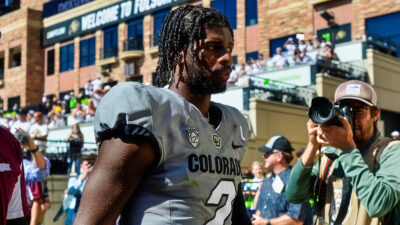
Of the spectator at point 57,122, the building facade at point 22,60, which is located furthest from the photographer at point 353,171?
the building facade at point 22,60

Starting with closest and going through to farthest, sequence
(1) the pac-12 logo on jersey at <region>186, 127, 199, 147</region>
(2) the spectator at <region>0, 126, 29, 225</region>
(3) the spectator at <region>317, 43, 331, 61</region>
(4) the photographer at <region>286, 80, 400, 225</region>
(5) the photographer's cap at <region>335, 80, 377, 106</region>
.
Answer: (1) the pac-12 logo on jersey at <region>186, 127, 199, 147</region>, (4) the photographer at <region>286, 80, 400, 225</region>, (2) the spectator at <region>0, 126, 29, 225</region>, (5) the photographer's cap at <region>335, 80, 377, 106</region>, (3) the spectator at <region>317, 43, 331, 61</region>

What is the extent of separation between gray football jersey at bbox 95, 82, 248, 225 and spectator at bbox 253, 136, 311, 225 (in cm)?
297

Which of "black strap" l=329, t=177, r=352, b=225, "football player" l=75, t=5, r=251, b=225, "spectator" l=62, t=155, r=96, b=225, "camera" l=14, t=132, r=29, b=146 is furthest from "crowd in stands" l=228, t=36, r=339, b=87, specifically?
"football player" l=75, t=5, r=251, b=225

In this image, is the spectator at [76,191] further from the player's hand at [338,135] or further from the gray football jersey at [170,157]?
the gray football jersey at [170,157]

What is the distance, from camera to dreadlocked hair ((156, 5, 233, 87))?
2031 mm

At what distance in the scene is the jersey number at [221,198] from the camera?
6.34 feet

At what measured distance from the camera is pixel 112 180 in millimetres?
1708

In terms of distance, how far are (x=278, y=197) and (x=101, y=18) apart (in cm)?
2938

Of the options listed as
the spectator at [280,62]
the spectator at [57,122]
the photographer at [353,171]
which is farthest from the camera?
the spectator at [57,122]

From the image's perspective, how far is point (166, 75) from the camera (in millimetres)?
2164

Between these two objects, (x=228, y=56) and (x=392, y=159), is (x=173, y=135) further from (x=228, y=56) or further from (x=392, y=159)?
(x=392, y=159)

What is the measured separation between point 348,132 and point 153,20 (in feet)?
92.8

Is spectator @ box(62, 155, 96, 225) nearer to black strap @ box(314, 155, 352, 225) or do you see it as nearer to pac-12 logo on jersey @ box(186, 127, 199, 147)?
black strap @ box(314, 155, 352, 225)

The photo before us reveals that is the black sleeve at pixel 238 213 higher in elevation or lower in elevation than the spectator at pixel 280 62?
lower
